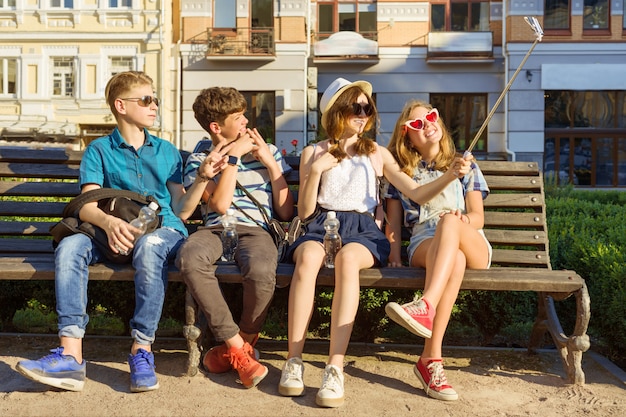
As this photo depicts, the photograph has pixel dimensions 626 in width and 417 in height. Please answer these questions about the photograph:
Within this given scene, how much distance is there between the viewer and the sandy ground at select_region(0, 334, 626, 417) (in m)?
3.33

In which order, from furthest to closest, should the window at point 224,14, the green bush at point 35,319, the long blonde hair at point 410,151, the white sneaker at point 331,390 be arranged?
1. the window at point 224,14
2. the green bush at point 35,319
3. the long blonde hair at point 410,151
4. the white sneaker at point 331,390

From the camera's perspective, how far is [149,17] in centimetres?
2264

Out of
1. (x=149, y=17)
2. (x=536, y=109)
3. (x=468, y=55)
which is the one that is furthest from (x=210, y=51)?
(x=536, y=109)

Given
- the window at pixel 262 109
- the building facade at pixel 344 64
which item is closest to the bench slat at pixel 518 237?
the building facade at pixel 344 64

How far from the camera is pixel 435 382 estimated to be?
3.53 metres

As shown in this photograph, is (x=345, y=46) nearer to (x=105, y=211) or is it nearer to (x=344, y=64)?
(x=344, y=64)

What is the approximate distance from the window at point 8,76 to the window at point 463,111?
13.5m

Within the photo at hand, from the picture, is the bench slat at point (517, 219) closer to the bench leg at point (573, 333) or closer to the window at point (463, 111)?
the bench leg at point (573, 333)

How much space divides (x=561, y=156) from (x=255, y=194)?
19.8 meters

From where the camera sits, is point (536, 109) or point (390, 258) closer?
point (390, 258)

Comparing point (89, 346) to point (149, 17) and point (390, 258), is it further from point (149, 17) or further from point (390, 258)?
point (149, 17)

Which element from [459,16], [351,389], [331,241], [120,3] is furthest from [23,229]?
[459,16]

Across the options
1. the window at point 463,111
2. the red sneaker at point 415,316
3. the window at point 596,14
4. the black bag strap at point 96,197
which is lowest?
the red sneaker at point 415,316

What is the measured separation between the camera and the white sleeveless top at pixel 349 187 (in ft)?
13.6
